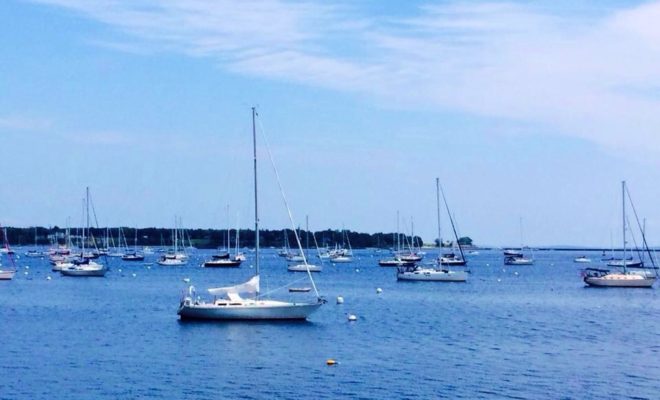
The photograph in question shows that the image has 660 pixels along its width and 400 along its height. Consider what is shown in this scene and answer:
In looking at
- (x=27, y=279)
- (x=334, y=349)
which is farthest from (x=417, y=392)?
(x=27, y=279)

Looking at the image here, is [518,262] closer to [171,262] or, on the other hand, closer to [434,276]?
[171,262]

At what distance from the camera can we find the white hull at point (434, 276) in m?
113

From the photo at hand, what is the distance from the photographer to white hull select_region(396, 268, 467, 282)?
371ft

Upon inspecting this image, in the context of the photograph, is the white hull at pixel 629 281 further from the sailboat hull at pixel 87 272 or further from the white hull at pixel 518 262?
the white hull at pixel 518 262

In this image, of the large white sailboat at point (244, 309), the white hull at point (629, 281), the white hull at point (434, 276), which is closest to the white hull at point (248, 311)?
the large white sailboat at point (244, 309)

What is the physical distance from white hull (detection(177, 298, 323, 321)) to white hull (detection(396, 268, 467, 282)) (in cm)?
5314

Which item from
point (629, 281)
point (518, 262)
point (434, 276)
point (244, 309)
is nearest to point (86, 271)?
point (434, 276)

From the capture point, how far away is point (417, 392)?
38.3m

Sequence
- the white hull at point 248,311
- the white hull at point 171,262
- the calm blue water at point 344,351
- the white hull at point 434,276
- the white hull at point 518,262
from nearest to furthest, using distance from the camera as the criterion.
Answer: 1. the calm blue water at point 344,351
2. the white hull at point 248,311
3. the white hull at point 434,276
4. the white hull at point 171,262
5. the white hull at point 518,262

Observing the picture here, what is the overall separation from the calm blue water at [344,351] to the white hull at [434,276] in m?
26.9

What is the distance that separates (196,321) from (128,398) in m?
24.2

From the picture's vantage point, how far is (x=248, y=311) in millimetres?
59938

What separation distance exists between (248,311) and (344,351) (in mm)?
11686

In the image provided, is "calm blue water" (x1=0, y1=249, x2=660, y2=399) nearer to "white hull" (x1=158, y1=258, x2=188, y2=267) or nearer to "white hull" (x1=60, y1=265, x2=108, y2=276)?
"white hull" (x1=60, y1=265, x2=108, y2=276)
